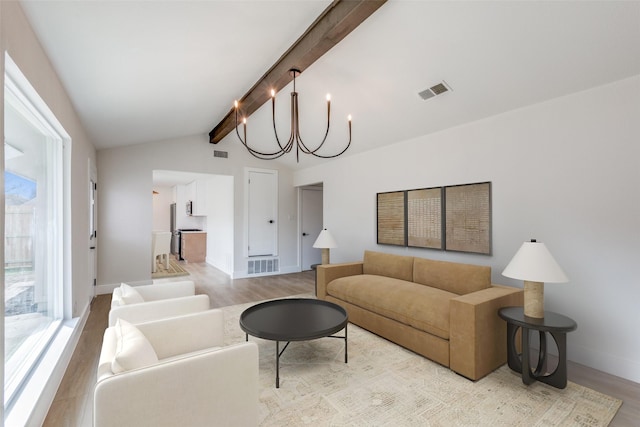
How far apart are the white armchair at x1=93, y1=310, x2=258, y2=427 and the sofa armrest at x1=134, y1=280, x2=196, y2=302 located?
1.13 m

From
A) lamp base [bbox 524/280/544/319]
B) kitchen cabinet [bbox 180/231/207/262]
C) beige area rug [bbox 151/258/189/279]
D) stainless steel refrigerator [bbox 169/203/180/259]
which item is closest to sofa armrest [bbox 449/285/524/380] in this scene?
lamp base [bbox 524/280/544/319]

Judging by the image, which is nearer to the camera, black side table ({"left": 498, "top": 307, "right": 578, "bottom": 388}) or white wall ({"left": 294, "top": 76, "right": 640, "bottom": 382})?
black side table ({"left": 498, "top": 307, "right": 578, "bottom": 388})

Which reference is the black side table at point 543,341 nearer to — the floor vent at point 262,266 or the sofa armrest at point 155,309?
the sofa armrest at point 155,309

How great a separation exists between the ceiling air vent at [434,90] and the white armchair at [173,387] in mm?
2882

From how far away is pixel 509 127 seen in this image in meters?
3.12

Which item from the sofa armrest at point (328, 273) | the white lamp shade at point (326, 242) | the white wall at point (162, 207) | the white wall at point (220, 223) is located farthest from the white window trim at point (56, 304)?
the white wall at point (162, 207)

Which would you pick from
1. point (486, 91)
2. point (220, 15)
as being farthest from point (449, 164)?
point (220, 15)

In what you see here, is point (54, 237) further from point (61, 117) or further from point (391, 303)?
point (391, 303)

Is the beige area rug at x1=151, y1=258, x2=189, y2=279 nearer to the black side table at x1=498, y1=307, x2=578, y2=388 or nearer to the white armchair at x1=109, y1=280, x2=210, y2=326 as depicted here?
the white armchair at x1=109, y1=280, x2=210, y2=326

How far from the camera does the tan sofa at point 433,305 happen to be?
2369 millimetres

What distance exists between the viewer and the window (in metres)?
1.82

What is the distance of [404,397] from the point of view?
211 centimetres

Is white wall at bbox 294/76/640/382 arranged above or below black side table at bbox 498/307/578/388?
above

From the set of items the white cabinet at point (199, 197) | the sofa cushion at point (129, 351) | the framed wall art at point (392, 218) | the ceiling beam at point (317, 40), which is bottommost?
the sofa cushion at point (129, 351)
